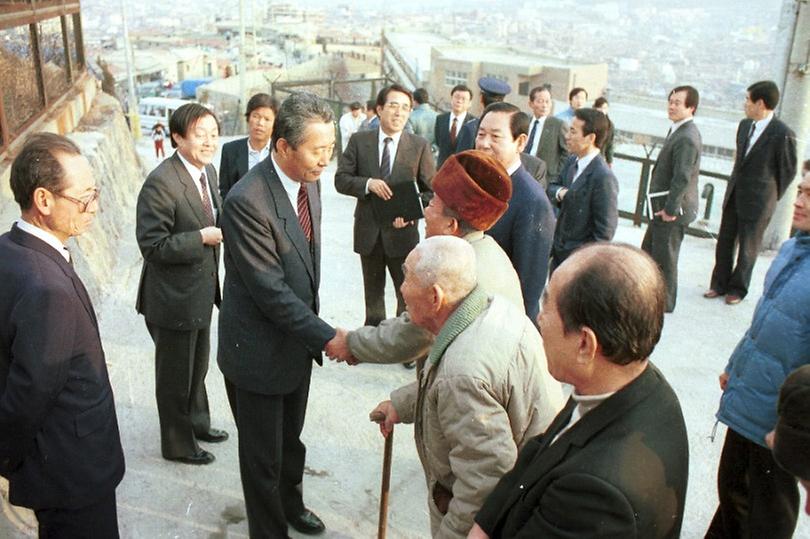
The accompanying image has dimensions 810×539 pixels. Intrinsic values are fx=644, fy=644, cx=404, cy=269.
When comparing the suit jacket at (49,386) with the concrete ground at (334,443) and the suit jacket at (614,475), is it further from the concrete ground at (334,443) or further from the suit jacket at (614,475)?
the suit jacket at (614,475)

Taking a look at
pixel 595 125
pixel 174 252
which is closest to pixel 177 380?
pixel 174 252

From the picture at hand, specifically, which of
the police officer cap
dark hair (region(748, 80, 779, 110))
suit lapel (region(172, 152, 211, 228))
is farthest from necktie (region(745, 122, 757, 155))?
suit lapel (region(172, 152, 211, 228))

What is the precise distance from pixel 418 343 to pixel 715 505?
2.12 m

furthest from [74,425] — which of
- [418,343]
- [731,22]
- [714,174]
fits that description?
[731,22]

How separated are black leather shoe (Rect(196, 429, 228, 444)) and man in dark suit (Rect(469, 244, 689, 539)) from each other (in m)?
2.69

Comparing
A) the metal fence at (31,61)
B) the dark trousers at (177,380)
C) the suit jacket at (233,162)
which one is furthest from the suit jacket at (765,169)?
the metal fence at (31,61)

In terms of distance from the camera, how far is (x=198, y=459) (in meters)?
3.62

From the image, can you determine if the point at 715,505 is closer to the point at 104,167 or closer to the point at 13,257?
the point at 13,257

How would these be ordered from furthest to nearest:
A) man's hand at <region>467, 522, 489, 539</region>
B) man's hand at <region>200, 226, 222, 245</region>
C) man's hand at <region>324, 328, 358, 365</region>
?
man's hand at <region>200, 226, 222, 245</region> → man's hand at <region>324, 328, 358, 365</region> → man's hand at <region>467, 522, 489, 539</region>

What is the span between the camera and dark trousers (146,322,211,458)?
137 inches

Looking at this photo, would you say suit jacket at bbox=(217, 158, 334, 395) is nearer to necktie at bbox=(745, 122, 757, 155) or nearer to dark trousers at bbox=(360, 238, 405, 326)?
dark trousers at bbox=(360, 238, 405, 326)

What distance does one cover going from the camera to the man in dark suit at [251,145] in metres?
4.45

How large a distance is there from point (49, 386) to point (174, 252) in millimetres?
1301

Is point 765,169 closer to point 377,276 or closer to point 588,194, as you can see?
point 588,194
